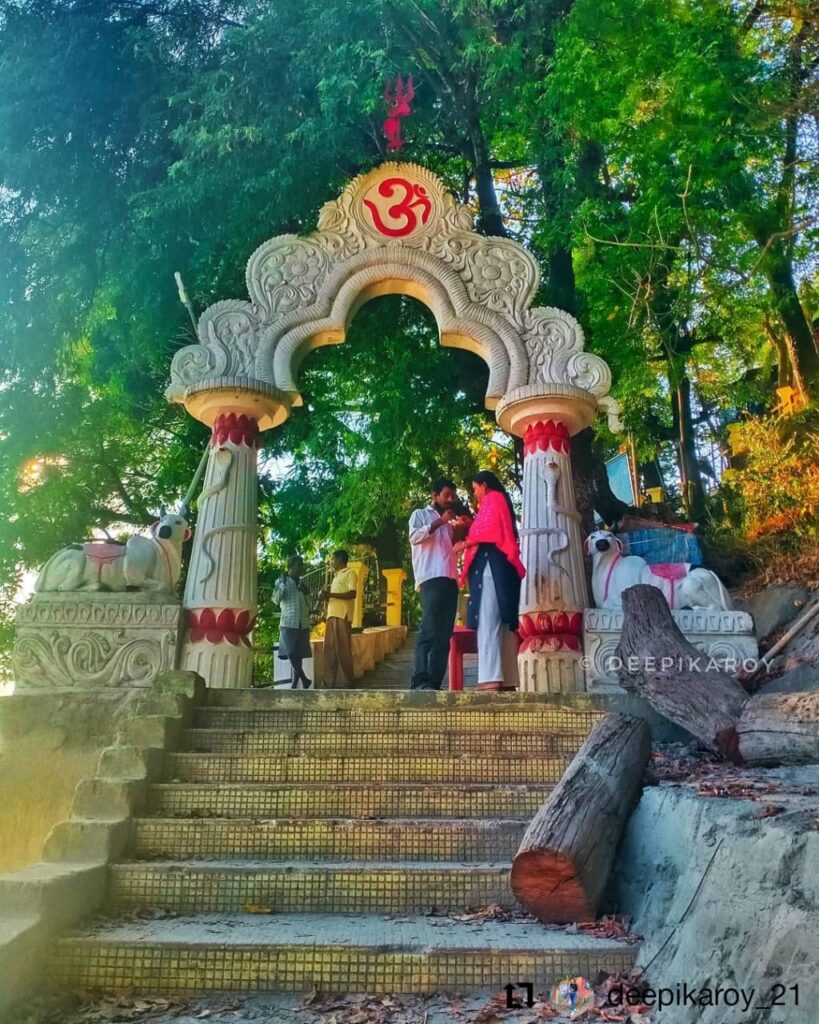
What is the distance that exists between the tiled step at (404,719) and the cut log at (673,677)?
43 centimetres

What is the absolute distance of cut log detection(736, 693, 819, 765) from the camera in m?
4.46

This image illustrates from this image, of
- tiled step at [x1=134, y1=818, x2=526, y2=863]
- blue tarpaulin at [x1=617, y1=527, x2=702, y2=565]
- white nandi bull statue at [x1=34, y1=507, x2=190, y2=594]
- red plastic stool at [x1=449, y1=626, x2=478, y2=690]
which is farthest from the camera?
blue tarpaulin at [x1=617, y1=527, x2=702, y2=565]

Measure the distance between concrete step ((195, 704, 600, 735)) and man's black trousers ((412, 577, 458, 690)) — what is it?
1115 mm

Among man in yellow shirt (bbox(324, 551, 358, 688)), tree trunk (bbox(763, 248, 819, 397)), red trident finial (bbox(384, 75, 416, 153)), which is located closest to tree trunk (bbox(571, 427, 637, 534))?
tree trunk (bbox(763, 248, 819, 397))

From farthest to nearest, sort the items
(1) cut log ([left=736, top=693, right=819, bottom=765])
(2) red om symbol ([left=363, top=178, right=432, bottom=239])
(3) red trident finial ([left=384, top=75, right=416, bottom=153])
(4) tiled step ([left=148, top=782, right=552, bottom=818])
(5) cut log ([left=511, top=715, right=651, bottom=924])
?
(3) red trident finial ([left=384, top=75, right=416, bottom=153]) → (2) red om symbol ([left=363, top=178, right=432, bottom=239]) → (4) tiled step ([left=148, top=782, right=552, bottom=818]) → (1) cut log ([left=736, top=693, right=819, bottom=765]) → (5) cut log ([left=511, top=715, right=651, bottom=924])

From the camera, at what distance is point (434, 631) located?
6.90 m

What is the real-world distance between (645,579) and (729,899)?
4.23 meters

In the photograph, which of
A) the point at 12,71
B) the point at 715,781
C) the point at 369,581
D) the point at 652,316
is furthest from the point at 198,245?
the point at 369,581

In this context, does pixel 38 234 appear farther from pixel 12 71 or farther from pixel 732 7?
pixel 732 7

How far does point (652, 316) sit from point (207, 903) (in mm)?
7466

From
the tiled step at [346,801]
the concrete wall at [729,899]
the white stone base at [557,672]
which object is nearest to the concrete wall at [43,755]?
the tiled step at [346,801]

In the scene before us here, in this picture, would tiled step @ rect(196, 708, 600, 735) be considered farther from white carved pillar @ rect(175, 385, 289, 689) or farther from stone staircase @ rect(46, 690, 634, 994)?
white carved pillar @ rect(175, 385, 289, 689)

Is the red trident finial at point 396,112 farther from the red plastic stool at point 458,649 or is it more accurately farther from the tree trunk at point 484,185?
the red plastic stool at point 458,649

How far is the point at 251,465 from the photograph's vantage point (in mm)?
7535
